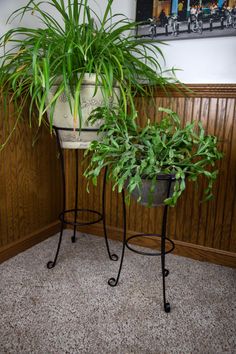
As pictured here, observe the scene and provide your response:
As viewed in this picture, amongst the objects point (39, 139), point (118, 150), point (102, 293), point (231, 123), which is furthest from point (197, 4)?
point (102, 293)

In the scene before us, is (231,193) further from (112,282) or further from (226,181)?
(112,282)

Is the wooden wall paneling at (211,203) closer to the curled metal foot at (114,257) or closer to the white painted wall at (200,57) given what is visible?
the white painted wall at (200,57)

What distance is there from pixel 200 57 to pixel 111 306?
129cm

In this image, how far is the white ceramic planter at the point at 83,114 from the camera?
1.23 metres

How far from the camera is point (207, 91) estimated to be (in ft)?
4.82

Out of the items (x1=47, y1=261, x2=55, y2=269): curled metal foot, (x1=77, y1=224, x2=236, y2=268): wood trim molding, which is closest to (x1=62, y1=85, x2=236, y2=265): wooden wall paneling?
(x1=77, y1=224, x2=236, y2=268): wood trim molding

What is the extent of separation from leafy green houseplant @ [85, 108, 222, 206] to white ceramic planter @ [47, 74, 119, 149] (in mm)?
62

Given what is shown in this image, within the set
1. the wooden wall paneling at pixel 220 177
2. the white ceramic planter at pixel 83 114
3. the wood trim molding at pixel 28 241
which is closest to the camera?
the white ceramic planter at pixel 83 114

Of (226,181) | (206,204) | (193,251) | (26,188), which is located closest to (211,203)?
(206,204)

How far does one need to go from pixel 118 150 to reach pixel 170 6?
933 mm

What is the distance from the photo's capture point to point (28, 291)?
1.29 meters

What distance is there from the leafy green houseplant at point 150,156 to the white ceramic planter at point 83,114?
0.20 feet

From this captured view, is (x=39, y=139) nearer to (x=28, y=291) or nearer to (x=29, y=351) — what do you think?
(x=28, y=291)

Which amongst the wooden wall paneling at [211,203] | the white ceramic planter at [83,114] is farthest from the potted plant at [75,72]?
the wooden wall paneling at [211,203]
